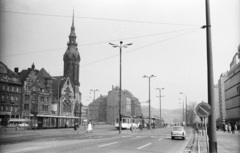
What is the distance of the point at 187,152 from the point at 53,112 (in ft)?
267

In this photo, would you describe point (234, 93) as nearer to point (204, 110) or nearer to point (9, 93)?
point (9, 93)

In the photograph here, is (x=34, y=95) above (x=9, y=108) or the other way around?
above

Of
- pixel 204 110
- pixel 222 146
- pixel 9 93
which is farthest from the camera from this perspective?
pixel 9 93

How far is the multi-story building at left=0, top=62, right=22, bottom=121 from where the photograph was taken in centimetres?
6619

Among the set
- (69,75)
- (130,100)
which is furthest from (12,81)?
(130,100)

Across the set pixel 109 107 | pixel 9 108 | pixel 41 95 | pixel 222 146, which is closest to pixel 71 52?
pixel 109 107

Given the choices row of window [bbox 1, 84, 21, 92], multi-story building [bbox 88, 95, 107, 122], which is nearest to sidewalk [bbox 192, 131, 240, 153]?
row of window [bbox 1, 84, 21, 92]

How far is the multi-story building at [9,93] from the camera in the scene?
217 ft

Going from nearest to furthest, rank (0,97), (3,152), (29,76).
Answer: (3,152)
(0,97)
(29,76)

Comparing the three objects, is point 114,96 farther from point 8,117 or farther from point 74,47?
point 8,117

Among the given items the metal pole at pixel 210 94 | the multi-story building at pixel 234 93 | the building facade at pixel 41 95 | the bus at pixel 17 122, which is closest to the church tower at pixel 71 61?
the building facade at pixel 41 95

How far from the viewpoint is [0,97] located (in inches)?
2562

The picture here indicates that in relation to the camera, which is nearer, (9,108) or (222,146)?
(222,146)

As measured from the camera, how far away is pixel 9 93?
227 feet
